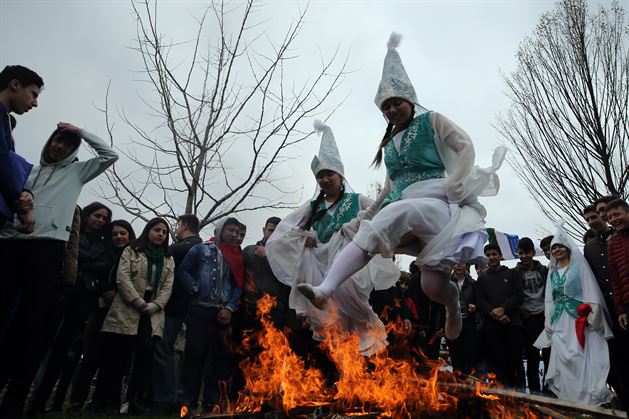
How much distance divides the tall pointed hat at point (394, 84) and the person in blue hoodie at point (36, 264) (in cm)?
247

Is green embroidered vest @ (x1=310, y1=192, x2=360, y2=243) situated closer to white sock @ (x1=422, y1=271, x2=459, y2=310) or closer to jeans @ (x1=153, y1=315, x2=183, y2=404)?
white sock @ (x1=422, y1=271, x2=459, y2=310)

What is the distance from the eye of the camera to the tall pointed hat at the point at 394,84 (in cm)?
391

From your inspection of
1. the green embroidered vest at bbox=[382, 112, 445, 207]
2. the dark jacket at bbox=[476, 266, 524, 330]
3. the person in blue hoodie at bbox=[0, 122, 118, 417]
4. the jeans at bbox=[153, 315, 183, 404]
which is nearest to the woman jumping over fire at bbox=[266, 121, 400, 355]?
the green embroidered vest at bbox=[382, 112, 445, 207]

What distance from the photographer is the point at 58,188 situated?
4020 mm

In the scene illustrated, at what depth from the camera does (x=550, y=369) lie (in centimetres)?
587

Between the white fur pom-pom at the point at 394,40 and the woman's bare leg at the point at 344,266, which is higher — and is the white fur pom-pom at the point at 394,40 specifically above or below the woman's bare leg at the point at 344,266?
above

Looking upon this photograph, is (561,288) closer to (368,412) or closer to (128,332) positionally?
(368,412)

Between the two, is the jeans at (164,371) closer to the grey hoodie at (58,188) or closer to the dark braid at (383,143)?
the grey hoodie at (58,188)

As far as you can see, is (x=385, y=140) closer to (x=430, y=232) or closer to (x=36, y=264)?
(x=430, y=232)

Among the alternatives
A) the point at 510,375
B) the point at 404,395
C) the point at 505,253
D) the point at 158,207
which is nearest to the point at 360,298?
the point at 404,395

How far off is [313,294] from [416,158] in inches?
51.6

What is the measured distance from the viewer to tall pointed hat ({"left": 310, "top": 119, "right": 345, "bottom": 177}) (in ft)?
16.5

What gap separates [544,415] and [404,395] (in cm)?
84

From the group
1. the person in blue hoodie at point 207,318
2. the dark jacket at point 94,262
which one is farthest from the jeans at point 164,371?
the dark jacket at point 94,262
